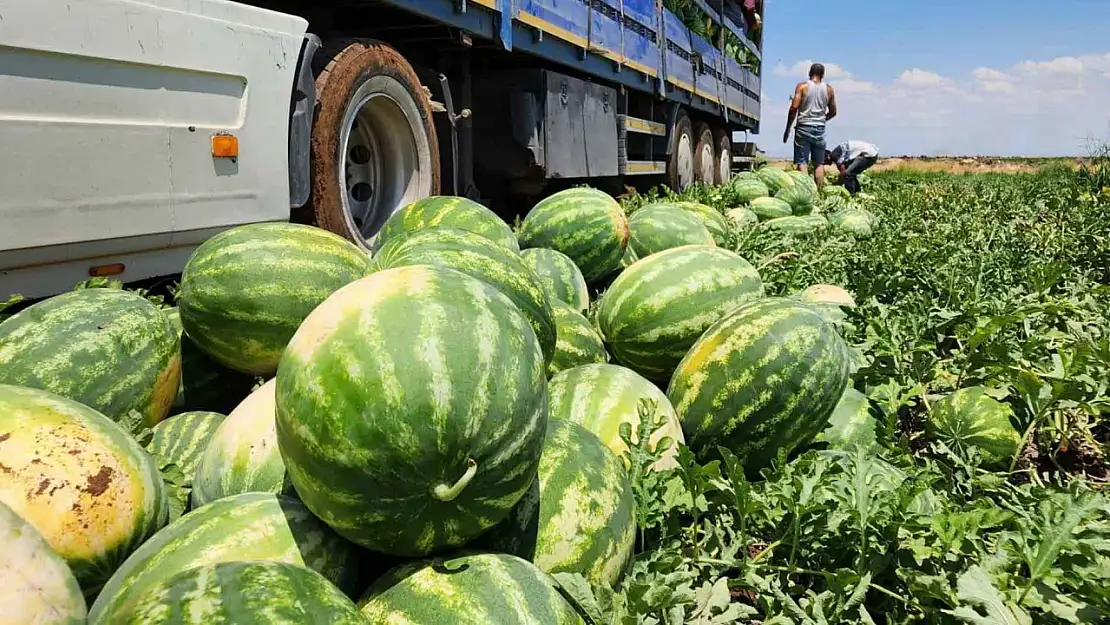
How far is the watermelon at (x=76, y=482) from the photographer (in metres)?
1.41

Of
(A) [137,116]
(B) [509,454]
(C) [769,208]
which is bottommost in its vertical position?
(C) [769,208]

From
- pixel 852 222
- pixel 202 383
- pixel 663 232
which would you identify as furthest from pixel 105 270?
pixel 852 222

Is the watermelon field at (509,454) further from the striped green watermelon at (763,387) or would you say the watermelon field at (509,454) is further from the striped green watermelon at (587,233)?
the striped green watermelon at (587,233)

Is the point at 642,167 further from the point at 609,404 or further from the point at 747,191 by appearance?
the point at 609,404

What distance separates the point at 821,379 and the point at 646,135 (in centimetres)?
864

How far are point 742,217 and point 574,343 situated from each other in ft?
15.6

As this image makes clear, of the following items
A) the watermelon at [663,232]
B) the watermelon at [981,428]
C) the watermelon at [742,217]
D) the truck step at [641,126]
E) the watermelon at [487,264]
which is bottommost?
the watermelon at [981,428]

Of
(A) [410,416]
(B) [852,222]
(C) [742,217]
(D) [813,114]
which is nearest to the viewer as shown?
(A) [410,416]

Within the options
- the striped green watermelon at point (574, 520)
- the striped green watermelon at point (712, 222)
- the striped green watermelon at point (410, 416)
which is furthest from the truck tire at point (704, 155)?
the striped green watermelon at point (410, 416)

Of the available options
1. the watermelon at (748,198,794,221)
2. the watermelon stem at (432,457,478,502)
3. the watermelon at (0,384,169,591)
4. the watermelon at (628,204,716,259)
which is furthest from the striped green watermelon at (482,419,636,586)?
the watermelon at (748,198,794,221)

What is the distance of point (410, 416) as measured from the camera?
1276 millimetres

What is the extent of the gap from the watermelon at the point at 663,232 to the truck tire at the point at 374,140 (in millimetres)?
1427

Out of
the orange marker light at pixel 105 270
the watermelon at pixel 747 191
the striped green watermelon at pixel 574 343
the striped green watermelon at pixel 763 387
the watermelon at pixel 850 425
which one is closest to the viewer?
the striped green watermelon at pixel 763 387

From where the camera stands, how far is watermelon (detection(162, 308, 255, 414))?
231 cm
